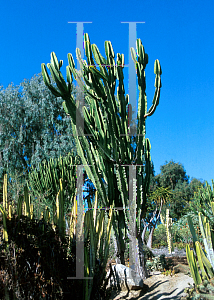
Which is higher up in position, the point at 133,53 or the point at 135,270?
the point at 133,53

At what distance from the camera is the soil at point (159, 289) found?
4.88 meters

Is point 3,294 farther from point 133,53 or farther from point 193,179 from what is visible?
point 193,179

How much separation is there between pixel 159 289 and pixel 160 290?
72 millimetres

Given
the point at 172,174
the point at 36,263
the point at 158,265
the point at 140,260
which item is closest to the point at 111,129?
the point at 140,260

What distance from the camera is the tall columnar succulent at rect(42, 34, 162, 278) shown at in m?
5.48

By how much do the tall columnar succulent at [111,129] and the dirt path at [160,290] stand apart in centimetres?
64

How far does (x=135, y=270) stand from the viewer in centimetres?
574

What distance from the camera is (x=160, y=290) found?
5.30 metres

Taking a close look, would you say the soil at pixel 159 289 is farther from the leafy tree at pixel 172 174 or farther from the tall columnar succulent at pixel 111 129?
the leafy tree at pixel 172 174

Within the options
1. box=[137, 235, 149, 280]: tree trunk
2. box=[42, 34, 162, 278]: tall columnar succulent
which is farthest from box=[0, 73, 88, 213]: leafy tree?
box=[137, 235, 149, 280]: tree trunk

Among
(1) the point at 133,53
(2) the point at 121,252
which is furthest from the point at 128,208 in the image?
(1) the point at 133,53

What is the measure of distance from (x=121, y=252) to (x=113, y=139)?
7.26 ft

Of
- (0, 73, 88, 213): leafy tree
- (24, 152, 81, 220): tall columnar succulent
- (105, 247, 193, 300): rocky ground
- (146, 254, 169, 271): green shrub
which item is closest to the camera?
(105, 247, 193, 300): rocky ground

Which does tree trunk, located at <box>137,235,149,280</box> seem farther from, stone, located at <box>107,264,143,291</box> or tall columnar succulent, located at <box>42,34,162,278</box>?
stone, located at <box>107,264,143,291</box>
